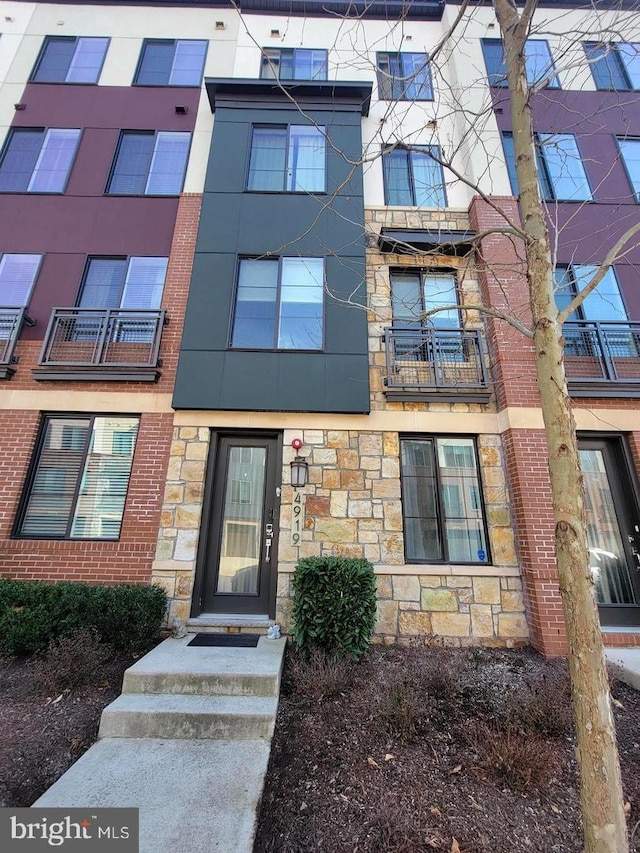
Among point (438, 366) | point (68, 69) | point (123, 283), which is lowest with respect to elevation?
point (438, 366)

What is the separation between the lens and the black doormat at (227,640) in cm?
445

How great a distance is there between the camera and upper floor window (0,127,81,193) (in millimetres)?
7398

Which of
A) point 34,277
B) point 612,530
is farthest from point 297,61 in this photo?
point 612,530

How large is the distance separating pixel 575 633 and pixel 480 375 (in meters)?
4.69

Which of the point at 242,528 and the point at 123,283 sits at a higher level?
the point at 123,283

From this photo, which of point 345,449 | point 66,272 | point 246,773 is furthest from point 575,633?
point 66,272

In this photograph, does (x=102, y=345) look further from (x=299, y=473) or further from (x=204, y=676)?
(x=204, y=676)

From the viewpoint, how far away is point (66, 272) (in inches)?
265

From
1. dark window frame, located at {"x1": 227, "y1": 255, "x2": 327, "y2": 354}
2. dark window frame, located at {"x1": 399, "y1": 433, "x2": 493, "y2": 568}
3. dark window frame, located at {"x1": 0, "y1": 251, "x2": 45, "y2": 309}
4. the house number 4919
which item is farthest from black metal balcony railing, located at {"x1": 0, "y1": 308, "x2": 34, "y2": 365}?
dark window frame, located at {"x1": 399, "y1": 433, "x2": 493, "y2": 568}

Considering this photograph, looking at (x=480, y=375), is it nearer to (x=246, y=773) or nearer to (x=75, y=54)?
(x=246, y=773)

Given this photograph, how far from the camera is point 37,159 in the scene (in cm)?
763

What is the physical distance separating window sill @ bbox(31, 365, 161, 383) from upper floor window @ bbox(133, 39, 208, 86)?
7.20m

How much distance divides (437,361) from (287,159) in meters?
5.08

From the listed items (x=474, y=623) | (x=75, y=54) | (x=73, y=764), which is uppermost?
(x=75, y=54)
